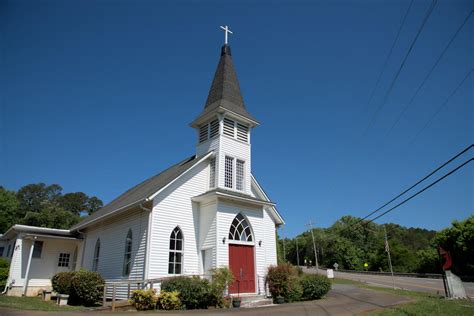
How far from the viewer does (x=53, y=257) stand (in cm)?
2497

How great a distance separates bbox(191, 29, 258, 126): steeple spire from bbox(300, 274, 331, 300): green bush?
975cm

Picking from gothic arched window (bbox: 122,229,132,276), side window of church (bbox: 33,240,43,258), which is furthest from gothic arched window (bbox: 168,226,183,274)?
side window of church (bbox: 33,240,43,258)

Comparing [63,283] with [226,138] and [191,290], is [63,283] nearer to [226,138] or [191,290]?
[191,290]

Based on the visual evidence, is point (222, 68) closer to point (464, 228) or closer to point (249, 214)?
point (249, 214)

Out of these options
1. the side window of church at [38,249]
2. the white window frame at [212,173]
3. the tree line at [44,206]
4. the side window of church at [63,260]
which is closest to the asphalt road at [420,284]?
the white window frame at [212,173]

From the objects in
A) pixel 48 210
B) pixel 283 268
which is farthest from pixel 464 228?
pixel 48 210

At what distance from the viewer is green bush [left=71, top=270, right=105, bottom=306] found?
16.1 m

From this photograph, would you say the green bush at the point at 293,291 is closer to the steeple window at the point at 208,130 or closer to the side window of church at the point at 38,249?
the steeple window at the point at 208,130

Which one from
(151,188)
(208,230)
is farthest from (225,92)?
(208,230)

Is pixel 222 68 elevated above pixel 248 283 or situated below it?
above

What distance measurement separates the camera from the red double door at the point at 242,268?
1700 centimetres

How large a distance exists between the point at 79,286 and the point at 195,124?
36.3 feet

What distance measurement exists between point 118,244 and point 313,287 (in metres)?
11.0

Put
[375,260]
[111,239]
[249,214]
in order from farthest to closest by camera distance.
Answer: [375,260] → [111,239] → [249,214]
